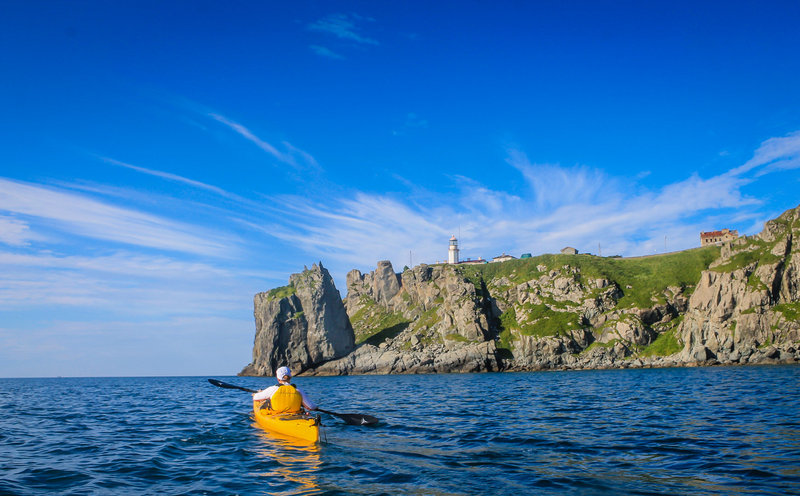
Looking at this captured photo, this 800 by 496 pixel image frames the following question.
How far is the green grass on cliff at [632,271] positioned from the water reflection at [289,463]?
13705cm

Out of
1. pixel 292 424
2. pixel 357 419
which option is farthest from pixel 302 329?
pixel 292 424

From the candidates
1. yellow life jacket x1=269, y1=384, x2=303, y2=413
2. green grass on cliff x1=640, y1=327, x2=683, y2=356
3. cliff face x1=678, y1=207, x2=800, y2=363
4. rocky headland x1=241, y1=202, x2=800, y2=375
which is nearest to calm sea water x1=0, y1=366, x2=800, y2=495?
yellow life jacket x1=269, y1=384, x2=303, y2=413

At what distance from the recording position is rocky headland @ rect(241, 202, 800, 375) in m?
110

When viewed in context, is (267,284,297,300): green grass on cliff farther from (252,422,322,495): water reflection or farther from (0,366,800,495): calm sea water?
(252,422,322,495): water reflection

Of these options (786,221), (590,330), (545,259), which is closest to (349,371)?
(590,330)

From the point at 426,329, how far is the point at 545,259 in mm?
54498

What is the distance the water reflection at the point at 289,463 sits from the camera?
13.2m

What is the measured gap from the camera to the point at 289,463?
16344mm

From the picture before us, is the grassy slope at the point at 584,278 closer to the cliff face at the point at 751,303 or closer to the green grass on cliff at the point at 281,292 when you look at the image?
the cliff face at the point at 751,303

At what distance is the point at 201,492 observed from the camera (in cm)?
1295

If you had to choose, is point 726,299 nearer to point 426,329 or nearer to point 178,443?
point 426,329

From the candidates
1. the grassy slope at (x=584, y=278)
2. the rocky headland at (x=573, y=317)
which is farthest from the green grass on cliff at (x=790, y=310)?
the grassy slope at (x=584, y=278)

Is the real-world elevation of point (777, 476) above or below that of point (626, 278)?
below

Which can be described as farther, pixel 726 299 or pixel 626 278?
pixel 626 278
